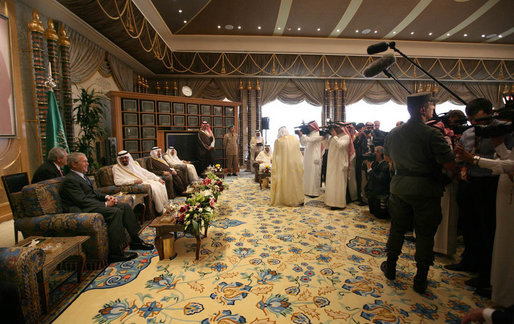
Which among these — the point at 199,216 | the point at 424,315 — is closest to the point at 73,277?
the point at 199,216

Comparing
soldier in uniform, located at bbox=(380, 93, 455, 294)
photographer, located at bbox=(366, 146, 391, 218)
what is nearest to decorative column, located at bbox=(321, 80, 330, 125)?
photographer, located at bbox=(366, 146, 391, 218)

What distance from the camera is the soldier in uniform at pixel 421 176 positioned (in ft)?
6.64

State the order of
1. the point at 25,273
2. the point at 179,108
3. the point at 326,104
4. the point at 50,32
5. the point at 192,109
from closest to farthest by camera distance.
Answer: the point at 25,273 < the point at 50,32 < the point at 179,108 < the point at 192,109 < the point at 326,104

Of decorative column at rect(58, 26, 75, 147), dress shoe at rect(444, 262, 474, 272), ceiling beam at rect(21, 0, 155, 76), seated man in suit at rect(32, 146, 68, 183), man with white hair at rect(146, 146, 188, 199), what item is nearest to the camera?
dress shoe at rect(444, 262, 474, 272)

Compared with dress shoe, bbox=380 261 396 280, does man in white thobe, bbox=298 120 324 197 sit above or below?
above

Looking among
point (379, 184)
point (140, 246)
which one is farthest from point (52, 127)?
point (379, 184)

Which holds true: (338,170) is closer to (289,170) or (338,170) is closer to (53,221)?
(289,170)

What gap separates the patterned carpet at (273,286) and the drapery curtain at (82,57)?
456 cm

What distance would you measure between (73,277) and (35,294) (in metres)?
0.77

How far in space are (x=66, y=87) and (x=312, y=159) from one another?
17.7 ft

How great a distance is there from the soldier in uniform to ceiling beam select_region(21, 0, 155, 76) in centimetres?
593

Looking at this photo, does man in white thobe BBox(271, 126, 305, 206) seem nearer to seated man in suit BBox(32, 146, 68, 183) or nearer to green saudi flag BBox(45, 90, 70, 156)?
seated man in suit BBox(32, 146, 68, 183)

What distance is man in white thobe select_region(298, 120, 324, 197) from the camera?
5.46m

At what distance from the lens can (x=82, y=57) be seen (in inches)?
224
